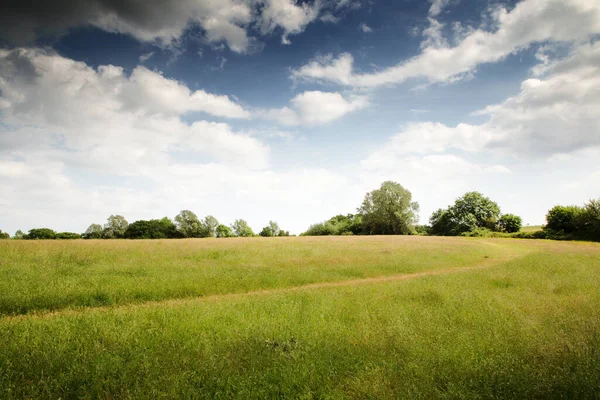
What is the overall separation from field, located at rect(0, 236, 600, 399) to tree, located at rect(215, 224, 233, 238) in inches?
3472

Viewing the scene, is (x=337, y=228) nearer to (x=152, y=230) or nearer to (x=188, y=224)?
(x=188, y=224)

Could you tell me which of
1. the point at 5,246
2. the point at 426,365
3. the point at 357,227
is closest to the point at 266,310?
the point at 426,365

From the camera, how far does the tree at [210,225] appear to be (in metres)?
96.3

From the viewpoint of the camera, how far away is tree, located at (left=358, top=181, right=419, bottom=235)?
7000 cm

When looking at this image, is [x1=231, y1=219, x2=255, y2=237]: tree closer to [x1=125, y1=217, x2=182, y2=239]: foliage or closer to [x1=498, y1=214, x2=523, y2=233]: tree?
[x1=125, y1=217, x2=182, y2=239]: foliage

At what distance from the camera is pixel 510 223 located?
218ft

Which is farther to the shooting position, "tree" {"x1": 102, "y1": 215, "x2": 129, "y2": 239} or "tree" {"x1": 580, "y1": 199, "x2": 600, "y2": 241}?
"tree" {"x1": 102, "y1": 215, "x2": 129, "y2": 239}

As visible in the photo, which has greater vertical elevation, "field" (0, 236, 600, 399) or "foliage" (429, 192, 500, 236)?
"foliage" (429, 192, 500, 236)

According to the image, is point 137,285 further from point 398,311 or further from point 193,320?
point 398,311

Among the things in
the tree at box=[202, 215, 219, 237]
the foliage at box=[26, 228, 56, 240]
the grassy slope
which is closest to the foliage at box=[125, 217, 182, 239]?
the tree at box=[202, 215, 219, 237]

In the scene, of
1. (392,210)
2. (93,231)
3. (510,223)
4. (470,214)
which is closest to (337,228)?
(392,210)

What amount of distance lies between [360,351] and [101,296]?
36.0 feet

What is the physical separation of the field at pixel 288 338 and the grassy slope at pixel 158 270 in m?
0.11

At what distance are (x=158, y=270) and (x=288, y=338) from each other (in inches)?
467
